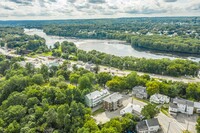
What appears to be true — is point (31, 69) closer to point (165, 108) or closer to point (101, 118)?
point (101, 118)

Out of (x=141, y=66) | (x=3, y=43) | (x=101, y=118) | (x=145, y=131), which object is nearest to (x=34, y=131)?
(x=101, y=118)

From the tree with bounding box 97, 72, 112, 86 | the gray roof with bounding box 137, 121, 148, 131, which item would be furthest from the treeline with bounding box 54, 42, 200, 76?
the gray roof with bounding box 137, 121, 148, 131

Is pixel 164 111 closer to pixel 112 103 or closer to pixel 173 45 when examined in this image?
pixel 112 103

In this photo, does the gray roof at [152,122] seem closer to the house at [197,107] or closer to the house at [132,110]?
the house at [132,110]

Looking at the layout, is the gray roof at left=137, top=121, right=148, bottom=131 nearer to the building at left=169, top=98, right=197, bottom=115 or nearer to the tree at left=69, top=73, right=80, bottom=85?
the building at left=169, top=98, right=197, bottom=115

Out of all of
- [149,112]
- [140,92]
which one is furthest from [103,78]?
[149,112]
